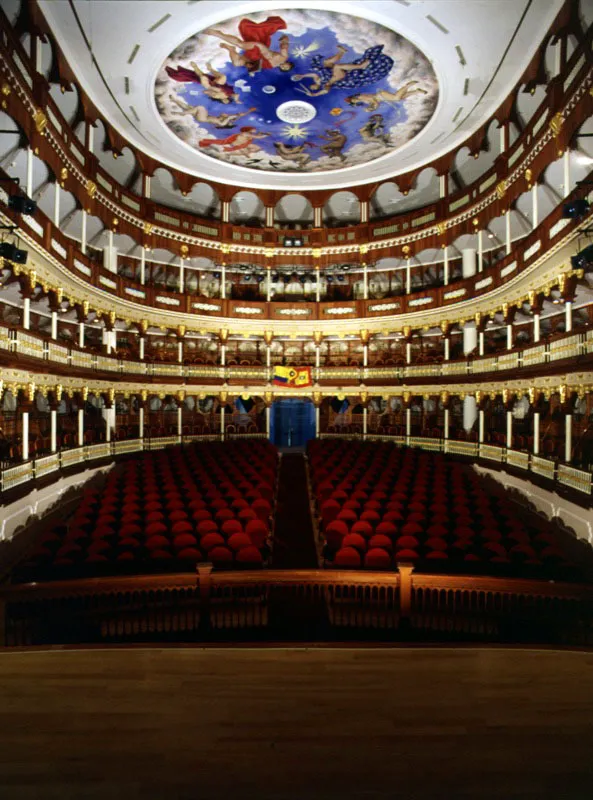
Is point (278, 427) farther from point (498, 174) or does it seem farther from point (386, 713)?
point (386, 713)

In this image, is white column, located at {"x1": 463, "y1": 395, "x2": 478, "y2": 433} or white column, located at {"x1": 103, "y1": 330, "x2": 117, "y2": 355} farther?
white column, located at {"x1": 463, "y1": 395, "x2": 478, "y2": 433}

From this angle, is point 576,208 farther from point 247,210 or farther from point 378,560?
point 247,210

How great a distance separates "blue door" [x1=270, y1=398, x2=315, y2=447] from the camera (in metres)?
27.7

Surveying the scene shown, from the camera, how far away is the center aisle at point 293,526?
9383mm

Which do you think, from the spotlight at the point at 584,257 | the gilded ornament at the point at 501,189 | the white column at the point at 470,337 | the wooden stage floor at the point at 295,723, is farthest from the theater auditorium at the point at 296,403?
the white column at the point at 470,337

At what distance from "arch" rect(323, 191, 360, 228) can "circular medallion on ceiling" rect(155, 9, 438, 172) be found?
307cm

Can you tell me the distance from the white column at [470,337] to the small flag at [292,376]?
7.74 metres

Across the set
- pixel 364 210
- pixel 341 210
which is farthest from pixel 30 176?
pixel 341 210

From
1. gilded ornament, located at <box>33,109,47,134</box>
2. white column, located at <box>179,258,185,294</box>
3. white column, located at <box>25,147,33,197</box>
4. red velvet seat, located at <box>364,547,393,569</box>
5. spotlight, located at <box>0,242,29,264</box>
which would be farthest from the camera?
white column, located at <box>179,258,185,294</box>

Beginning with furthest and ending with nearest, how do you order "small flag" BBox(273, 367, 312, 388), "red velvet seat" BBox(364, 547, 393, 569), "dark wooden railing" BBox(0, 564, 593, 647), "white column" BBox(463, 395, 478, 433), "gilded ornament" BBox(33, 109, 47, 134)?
1. "small flag" BBox(273, 367, 312, 388)
2. "white column" BBox(463, 395, 478, 433)
3. "gilded ornament" BBox(33, 109, 47, 134)
4. "red velvet seat" BBox(364, 547, 393, 569)
5. "dark wooden railing" BBox(0, 564, 593, 647)

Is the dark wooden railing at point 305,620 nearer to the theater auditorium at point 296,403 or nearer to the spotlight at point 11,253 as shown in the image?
the theater auditorium at point 296,403

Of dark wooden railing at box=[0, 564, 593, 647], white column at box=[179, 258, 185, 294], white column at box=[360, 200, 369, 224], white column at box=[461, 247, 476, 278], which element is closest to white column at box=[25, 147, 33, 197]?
dark wooden railing at box=[0, 564, 593, 647]

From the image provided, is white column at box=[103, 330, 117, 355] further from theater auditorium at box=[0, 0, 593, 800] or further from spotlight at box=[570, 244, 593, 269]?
spotlight at box=[570, 244, 593, 269]

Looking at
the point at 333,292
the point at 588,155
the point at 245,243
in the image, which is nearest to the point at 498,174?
the point at 588,155
